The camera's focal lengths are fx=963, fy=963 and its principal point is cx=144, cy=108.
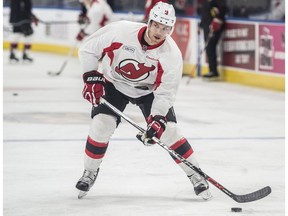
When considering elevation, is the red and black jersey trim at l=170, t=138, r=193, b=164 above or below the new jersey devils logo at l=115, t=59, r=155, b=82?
below

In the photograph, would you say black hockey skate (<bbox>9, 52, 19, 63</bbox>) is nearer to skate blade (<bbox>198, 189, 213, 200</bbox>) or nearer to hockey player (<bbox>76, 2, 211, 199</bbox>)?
hockey player (<bbox>76, 2, 211, 199</bbox>)

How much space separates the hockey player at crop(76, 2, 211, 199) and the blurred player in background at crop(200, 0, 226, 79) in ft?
25.0

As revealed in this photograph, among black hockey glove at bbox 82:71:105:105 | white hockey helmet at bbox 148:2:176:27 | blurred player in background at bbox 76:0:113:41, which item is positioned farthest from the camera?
blurred player in background at bbox 76:0:113:41

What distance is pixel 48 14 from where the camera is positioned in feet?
62.5

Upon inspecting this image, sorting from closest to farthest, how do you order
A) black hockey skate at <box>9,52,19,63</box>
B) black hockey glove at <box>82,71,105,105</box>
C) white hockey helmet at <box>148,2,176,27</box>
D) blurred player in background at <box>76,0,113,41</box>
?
white hockey helmet at <box>148,2,176,27</box> → black hockey glove at <box>82,71,105,105</box> → blurred player in background at <box>76,0,113,41</box> → black hockey skate at <box>9,52,19,63</box>

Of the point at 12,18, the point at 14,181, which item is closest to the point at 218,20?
the point at 12,18

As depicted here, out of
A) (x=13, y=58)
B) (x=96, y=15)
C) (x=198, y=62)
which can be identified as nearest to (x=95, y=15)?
(x=96, y=15)

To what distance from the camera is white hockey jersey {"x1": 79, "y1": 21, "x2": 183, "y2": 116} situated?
532 cm

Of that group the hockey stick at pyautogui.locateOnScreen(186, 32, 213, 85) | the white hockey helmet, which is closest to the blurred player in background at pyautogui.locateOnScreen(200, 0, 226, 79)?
the hockey stick at pyautogui.locateOnScreen(186, 32, 213, 85)

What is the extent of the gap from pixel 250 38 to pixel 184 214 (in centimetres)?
791

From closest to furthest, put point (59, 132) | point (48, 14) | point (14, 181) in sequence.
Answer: point (14, 181) → point (59, 132) → point (48, 14)

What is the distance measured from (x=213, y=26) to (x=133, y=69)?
7.78m

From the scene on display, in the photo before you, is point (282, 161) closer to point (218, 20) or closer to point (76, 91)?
point (76, 91)

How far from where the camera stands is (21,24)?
653 inches
